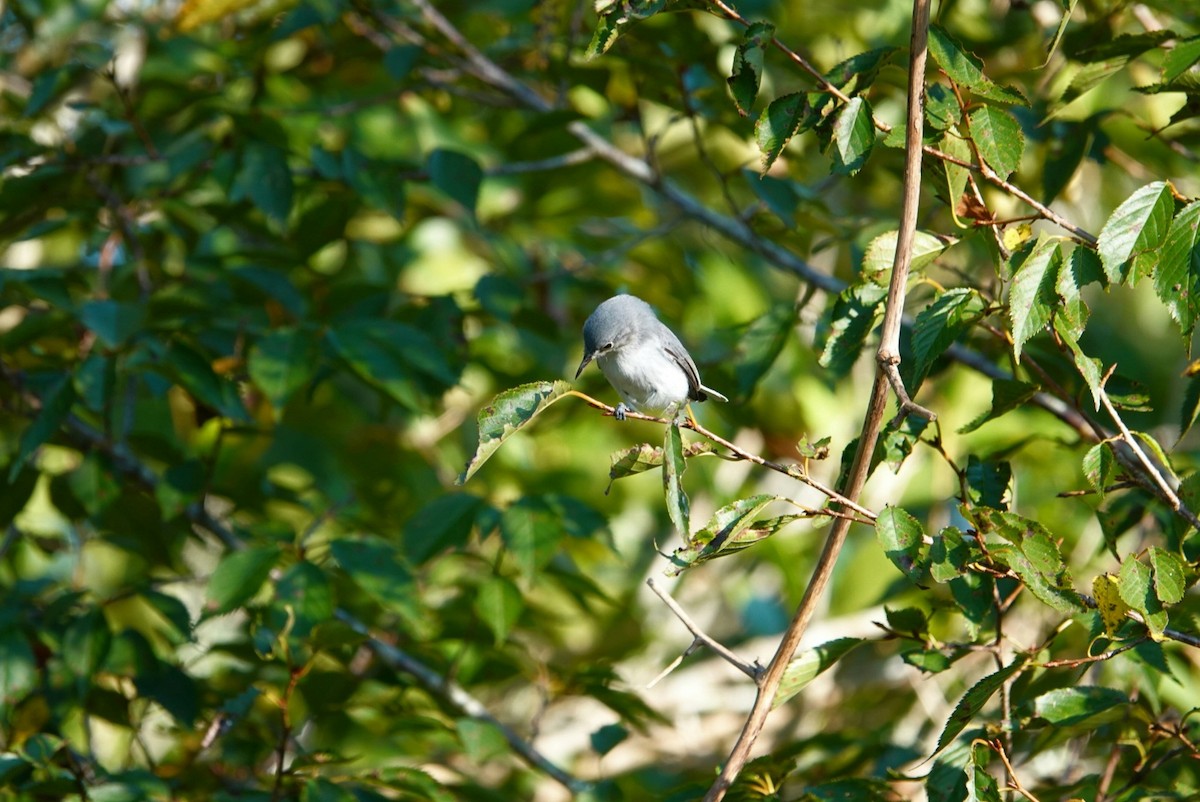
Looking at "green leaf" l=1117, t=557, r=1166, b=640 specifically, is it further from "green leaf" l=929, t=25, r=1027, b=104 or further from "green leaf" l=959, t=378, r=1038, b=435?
"green leaf" l=929, t=25, r=1027, b=104

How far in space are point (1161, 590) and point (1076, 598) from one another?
0.09 m

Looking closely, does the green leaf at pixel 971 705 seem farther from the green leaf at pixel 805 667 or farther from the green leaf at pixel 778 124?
the green leaf at pixel 778 124

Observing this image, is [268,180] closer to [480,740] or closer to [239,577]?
[239,577]

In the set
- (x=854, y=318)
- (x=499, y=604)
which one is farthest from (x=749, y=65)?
(x=499, y=604)

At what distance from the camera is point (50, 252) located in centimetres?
448

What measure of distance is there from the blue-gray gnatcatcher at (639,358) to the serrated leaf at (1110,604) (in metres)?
0.94

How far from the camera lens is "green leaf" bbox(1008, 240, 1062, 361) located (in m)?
1.36

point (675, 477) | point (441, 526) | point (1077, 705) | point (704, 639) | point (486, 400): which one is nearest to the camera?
point (675, 477)

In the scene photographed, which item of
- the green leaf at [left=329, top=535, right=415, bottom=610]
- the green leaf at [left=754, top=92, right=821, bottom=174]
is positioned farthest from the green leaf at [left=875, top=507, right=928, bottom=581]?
the green leaf at [left=329, top=535, right=415, bottom=610]

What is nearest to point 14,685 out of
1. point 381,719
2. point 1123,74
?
point 381,719

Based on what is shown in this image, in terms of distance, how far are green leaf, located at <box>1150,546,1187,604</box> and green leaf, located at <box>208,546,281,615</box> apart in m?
1.54

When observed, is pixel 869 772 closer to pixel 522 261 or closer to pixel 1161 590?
pixel 1161 590

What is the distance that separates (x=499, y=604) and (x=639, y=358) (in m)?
0.61

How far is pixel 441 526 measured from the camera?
7.77ft
